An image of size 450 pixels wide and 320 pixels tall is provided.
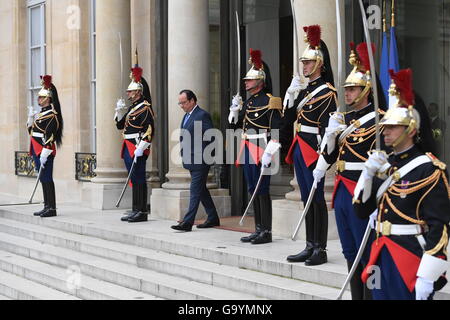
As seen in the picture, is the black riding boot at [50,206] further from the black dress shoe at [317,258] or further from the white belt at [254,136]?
the black dress shoe at [317,258]

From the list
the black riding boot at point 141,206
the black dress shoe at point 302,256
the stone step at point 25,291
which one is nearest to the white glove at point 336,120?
the black dress shoe at point 302,256

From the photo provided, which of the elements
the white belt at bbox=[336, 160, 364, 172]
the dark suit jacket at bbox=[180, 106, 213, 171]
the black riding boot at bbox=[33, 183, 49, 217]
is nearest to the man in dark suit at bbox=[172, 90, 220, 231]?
the dark suit jacket at bbox=[180, 106, 213, 171]

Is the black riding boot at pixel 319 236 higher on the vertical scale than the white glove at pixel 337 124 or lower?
lower

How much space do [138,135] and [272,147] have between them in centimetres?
346

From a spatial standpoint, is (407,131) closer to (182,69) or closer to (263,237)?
(263,237)

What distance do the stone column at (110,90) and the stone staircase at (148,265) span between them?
1280mm

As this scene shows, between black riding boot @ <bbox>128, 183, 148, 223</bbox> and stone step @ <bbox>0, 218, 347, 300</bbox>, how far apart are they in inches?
33.5

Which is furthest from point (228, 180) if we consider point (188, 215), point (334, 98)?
point (334, 98)

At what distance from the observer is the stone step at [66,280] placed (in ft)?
26.6

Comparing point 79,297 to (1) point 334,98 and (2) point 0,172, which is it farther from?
(2) point 0,172

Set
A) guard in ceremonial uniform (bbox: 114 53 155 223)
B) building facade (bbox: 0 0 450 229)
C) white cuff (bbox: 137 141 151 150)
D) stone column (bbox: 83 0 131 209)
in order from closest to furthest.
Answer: building facade (bbox: 0 0 450 229)
white cuff (bbox: 137 141 151 150)
guard in ceremonial uniform (bbox: 114 53 155 223)
stone column (bbox: 83 0 131 209)

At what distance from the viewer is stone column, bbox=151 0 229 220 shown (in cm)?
1139

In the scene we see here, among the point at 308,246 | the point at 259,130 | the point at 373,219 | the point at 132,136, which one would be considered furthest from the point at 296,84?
the point at 132,136

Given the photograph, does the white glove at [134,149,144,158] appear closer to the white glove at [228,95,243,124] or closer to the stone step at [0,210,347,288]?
the stone step at [0,210,347,288]
